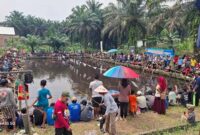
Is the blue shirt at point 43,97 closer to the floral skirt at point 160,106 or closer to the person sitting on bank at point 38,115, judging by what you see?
the person sitting on bank at point 38,115

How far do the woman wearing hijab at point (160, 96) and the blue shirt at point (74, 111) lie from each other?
103 inches

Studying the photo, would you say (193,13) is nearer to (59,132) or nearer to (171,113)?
(171,113)

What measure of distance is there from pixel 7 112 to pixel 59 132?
220cm

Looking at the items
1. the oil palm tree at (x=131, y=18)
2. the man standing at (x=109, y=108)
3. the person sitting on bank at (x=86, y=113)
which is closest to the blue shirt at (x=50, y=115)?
the person sitting on bank at (x=86, y=113)

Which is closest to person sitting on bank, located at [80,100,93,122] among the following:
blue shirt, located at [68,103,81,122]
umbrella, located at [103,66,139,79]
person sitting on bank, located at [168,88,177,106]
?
blue shirt, located at [68,103,81,122]

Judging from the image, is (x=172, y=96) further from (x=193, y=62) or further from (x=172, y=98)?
(x=193, y=62)

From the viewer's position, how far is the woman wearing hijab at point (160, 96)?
33.0 feet

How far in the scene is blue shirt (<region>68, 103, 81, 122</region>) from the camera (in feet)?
30.5

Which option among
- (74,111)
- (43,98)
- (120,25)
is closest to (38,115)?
(43,98)

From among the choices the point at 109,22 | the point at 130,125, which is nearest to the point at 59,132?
the point at 130,125

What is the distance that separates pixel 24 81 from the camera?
853cm

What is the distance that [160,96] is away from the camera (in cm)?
1020

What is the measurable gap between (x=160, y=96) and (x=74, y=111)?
285 cm

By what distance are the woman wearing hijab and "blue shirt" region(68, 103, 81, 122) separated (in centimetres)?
262
